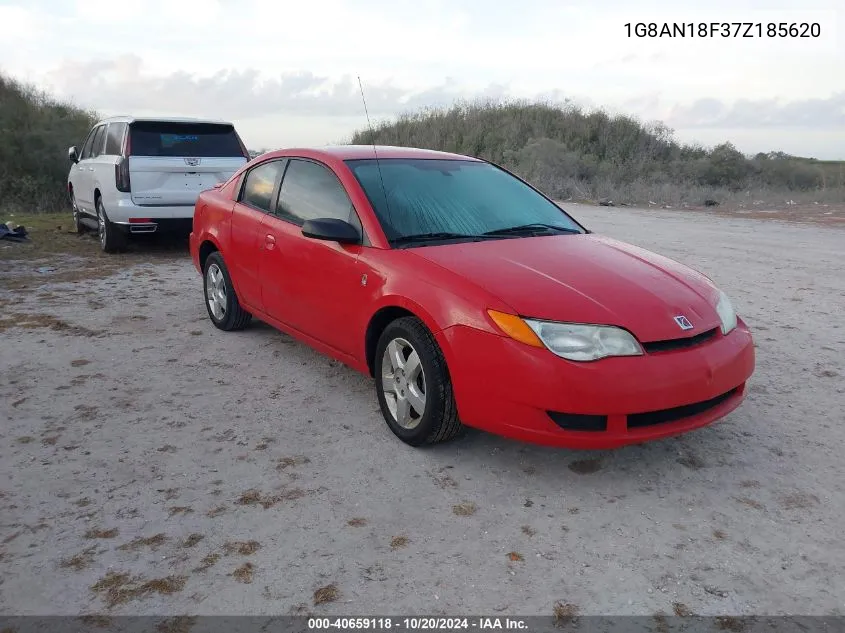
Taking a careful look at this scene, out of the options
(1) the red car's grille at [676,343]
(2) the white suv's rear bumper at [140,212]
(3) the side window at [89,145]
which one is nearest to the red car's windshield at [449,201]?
(1) the red car's grille at [676,343]

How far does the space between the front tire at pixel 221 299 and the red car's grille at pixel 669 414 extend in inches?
136

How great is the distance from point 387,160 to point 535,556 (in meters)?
2.72

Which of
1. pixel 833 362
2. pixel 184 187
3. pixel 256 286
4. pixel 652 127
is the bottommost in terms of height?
pixel 833 362

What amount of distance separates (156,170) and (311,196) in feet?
17.1

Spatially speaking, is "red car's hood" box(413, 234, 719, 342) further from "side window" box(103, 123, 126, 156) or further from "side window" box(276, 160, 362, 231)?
"side window" box(103, 123, 126, 156)

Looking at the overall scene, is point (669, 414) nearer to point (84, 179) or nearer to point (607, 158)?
point (84, 179)

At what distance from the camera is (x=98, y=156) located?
9.92 meters

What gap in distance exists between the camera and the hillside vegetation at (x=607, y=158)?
21.0m

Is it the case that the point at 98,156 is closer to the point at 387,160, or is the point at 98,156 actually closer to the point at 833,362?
the point at 387,160

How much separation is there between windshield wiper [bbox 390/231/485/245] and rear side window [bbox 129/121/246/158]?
624 cm

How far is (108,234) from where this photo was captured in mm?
9453

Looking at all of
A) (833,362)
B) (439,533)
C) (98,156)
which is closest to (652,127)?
(98,156)

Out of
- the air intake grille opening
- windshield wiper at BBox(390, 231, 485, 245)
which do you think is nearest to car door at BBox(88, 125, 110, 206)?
windshield wiper at BBox(390, 231, 485, 245)

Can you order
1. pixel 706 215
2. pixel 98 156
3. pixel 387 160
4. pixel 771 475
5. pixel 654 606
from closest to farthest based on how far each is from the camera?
pixel 654 606 < pixel 771 475 < pixel 387 160 < pixel 98 156 < pixel 706 215
